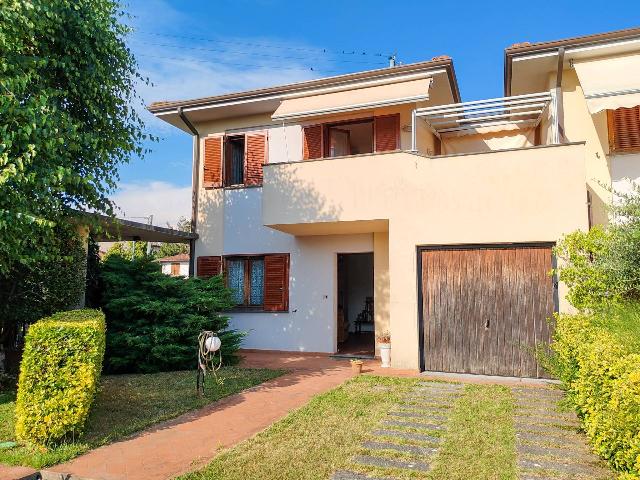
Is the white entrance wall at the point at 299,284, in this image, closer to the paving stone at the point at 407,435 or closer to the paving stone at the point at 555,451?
the paving stone at the point at 407,435

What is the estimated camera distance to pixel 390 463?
266 inches

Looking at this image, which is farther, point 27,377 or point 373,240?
point 373,240

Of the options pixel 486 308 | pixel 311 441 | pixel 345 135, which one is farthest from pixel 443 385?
pixel 345 135

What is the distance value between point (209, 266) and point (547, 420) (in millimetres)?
13900

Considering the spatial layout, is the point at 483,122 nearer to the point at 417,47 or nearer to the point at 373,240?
the point at 373,240

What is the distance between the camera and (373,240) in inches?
656

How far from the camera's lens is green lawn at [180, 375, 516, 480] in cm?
644

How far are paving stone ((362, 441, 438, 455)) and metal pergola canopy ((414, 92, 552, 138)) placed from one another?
31.9 ft

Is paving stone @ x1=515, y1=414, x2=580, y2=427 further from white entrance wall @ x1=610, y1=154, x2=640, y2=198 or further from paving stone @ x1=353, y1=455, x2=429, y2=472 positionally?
white entrance wall @ x1=610, y1=154, x2=640, y2=198

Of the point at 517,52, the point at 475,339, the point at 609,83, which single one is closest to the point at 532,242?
the point at 475,339

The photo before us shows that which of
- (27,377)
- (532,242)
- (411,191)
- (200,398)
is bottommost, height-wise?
(200,398)

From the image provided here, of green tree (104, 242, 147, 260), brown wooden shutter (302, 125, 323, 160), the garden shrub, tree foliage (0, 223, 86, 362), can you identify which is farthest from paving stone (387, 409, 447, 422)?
brown wooden shutter (302, 125, 323, 160)

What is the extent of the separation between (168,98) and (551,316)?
16.5m

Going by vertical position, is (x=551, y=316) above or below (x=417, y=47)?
below
